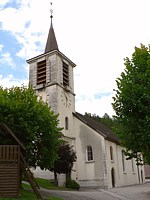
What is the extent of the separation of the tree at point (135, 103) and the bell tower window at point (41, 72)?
18206 mm

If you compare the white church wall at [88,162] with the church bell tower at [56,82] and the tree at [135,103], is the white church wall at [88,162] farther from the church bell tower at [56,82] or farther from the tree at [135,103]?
the tree at [135,103]

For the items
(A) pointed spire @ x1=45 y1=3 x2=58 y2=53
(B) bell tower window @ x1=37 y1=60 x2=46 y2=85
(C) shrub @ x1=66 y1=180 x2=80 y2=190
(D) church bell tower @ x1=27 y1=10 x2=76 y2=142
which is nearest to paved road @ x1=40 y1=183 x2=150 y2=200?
(C) shrub @ x1=66 y1=180 x2=80 y2=190

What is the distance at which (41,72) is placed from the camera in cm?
3434

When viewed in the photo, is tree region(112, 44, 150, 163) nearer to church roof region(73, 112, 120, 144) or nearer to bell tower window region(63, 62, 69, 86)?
church roof region(73, 112, 120, 144)

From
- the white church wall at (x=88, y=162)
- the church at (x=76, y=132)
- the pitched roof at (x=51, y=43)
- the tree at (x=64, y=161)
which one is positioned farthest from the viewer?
the pitched roof at (x=51, y=43)

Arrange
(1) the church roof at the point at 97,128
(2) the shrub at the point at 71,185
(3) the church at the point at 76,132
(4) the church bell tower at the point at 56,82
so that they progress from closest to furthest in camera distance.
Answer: (2) the shrub at the point at 71,185 → (3) the church at the point at 76,132 → (1) the church roof at the point at 97,128 → (4) the church bell tower at the point at 56,82

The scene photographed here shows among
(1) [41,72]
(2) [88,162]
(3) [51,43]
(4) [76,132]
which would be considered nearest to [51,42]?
(3) [51,43]

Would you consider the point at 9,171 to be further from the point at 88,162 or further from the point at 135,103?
the point at 88,162

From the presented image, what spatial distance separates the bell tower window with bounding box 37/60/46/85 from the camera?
3388cm

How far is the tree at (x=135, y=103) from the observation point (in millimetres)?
15117

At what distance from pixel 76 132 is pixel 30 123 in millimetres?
16382

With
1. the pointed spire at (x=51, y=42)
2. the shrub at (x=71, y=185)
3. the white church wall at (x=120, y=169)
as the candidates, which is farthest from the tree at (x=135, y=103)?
the pointed spire at (x=51, y=42)

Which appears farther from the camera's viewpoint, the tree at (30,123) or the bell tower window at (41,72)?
the bell tower window at (41,72)

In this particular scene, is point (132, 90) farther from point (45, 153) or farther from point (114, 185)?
point (114, 185)
